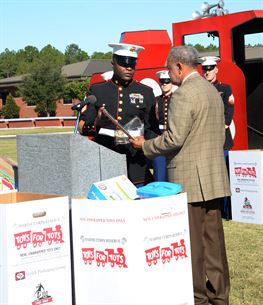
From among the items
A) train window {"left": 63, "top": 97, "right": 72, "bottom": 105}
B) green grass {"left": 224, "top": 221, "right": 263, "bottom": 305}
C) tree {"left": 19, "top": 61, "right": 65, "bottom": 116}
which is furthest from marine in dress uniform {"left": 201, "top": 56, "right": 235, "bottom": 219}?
train window {"left": 63, "top": 97, "right": 72, "bottom": 105}

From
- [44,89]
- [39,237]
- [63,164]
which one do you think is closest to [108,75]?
[63,164]

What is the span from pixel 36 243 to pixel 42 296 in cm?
30

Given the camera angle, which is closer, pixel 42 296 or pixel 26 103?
pixel 42 296

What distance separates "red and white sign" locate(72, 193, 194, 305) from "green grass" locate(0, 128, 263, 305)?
1.36 m

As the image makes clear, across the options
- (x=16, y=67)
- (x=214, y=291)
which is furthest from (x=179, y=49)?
→ (x=16, y=67)

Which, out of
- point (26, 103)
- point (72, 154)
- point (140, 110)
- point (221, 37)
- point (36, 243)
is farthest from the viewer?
point (26, 103)

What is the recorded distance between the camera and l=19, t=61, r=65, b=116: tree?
5797cm

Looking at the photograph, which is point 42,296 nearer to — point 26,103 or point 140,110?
point 140,110

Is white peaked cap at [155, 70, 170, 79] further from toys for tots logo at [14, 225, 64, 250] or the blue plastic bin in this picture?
toys for tots logo at [14, 225, 64, 250]

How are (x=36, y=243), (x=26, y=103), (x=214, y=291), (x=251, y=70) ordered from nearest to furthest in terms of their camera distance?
(x=36, y=243), (x=214, y=291), (x=251, y=70), (x=26, y=103)

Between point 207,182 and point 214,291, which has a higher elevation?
point 207,182

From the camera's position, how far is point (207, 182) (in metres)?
4.25

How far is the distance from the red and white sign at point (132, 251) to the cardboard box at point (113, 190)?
13cm

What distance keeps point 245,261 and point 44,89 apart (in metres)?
53.0
